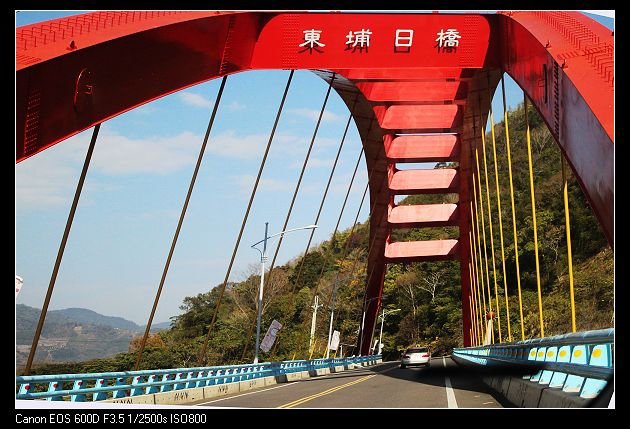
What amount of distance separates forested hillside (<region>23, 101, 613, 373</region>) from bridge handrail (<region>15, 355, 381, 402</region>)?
9.57m

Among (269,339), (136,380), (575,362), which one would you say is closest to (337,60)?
(136,380)

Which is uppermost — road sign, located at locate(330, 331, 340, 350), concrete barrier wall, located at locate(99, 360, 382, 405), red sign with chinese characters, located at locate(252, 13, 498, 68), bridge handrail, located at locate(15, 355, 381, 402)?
red sign with chinese characters, located at locate(252, 13, 498, 68)

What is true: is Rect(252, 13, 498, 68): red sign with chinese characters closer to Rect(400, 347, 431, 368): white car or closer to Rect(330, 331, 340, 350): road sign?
Rect(400, 347, 431, 368): white car

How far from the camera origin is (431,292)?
74625 millimetres

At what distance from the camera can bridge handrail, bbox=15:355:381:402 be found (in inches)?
392

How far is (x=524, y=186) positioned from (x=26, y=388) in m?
53.3

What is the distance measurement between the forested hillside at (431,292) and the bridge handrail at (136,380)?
31.4 ft

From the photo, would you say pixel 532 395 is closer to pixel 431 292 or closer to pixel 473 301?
pixel 473 301

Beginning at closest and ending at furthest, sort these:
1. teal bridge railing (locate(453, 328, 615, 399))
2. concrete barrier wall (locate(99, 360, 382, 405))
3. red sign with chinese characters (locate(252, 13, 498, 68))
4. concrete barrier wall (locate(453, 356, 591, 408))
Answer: teal bridge railing (locate(453, 328, 615, 399)) → concrete barrier wall (locate(453, 356, 591, 408)) → concrete barrier wall (locate(99, 360, 382, 405)) → red sign with chinese characters (locate(252, 13, 498, 68))

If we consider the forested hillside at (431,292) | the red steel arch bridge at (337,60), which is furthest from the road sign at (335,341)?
the red steel arch bridge at (337,60)

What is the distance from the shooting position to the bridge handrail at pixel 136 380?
996 cm

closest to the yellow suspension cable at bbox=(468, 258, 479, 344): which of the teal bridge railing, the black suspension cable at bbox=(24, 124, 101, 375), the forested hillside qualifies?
the forested hillside
